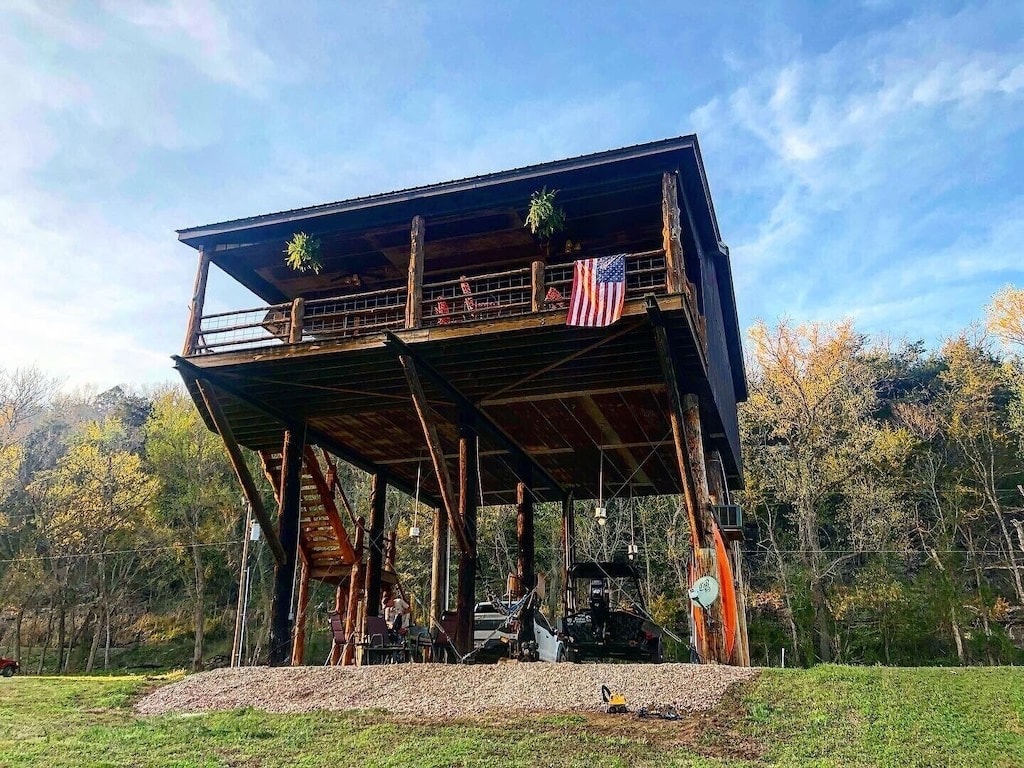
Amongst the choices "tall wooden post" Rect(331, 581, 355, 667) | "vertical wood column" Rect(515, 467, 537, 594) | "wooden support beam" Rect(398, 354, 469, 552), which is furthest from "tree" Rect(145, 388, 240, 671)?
"wooden support beam" Rect(398, 354, 469, 552)

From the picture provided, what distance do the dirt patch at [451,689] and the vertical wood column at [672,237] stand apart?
5.42m

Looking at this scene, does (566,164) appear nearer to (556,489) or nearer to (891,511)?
(556,489)

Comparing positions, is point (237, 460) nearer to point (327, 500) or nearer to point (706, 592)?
point (327, 500)

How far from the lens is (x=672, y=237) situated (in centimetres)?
1157

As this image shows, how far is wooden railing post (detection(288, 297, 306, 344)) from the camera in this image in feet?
44.0

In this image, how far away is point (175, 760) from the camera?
7211 mm

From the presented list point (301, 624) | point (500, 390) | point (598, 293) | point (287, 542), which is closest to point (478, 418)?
point (500, 390)

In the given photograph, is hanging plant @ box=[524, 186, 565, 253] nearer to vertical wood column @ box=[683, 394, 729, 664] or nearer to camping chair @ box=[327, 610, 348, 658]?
vertical wood column @ box=[683, 394, 729, 664]

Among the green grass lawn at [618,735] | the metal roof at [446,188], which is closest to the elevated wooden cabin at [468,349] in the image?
the metal roof at [446,188]

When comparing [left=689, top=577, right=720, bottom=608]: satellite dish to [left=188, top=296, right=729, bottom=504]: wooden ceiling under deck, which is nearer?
[left=689, top=577, right=720, bottom=608]: satellite dish

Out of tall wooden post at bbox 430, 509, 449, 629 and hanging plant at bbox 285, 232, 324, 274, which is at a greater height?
hanging plant at bbox 285, 232, 324, 274

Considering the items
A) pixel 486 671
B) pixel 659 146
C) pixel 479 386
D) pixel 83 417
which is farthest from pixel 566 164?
pixel 83 417

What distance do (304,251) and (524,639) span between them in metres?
8.50

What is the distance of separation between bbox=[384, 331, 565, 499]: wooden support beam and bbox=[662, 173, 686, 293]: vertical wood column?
14.1ft
